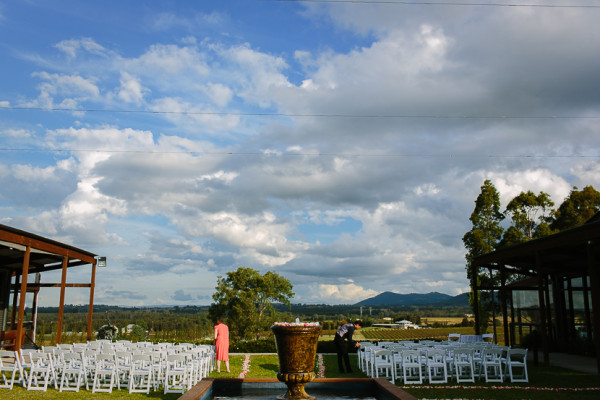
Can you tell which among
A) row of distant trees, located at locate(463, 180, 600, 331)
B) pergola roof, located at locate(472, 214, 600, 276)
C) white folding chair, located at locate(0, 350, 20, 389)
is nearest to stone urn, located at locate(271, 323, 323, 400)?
white folding chair, located at locate(0, 350, 20, 389)

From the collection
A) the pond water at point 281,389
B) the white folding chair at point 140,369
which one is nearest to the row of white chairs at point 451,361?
the pond water at point 281,389

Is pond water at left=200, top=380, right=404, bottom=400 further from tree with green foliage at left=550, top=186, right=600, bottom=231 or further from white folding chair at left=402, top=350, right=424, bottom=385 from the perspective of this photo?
tree with green foliage at left=550, top=186, right=600, bottom=231

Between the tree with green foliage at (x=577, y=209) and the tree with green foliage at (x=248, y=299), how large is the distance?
54.9ft

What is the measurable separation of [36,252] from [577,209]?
28.4m

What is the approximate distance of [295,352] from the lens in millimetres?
8102

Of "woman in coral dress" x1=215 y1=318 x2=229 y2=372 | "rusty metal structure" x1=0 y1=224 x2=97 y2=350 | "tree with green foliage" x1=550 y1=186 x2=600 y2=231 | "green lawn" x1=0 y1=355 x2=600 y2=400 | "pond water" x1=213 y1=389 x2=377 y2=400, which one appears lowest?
"green lawn" x1=0 y1=355 x2=600 y2=400

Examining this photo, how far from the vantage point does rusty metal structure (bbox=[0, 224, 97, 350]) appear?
1377cm

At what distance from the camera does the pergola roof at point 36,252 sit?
13.8 m

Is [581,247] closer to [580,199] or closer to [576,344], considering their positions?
[576,344]

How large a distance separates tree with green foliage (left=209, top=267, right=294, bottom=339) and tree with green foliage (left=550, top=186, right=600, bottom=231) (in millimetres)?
16747

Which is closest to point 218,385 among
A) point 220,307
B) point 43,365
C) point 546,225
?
point 43,365

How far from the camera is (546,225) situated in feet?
91.6

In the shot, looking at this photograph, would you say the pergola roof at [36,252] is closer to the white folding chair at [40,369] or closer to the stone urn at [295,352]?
the white folding chair at [40,369]

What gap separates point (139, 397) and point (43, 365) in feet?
9.39
